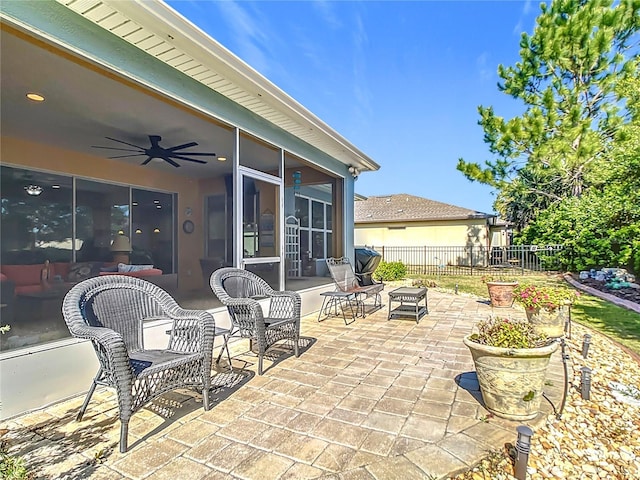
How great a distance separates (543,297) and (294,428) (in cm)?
396

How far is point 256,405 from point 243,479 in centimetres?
86

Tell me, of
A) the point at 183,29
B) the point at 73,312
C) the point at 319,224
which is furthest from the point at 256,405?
the point at 319,224

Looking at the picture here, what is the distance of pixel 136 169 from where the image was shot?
Result: 823 cm

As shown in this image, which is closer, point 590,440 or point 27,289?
point 590,440

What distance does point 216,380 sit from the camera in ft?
10.3

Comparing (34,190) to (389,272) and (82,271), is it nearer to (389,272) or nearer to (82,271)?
(82,271)

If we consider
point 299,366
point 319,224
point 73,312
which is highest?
point 319,224

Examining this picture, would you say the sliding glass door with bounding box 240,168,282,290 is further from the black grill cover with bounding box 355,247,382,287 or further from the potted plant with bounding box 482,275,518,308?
the potted plant with bounding box 482,275,518,308

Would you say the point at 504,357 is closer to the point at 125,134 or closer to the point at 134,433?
the point at 134,433

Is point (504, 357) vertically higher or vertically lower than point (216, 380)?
higher

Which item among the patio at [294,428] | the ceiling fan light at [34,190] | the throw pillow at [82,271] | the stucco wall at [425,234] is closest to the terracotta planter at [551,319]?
the patio at [294,428]

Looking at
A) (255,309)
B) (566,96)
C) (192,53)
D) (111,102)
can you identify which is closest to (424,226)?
(566,96)

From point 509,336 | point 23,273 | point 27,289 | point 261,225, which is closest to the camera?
point 509,336

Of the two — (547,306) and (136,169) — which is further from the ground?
(136,169)
